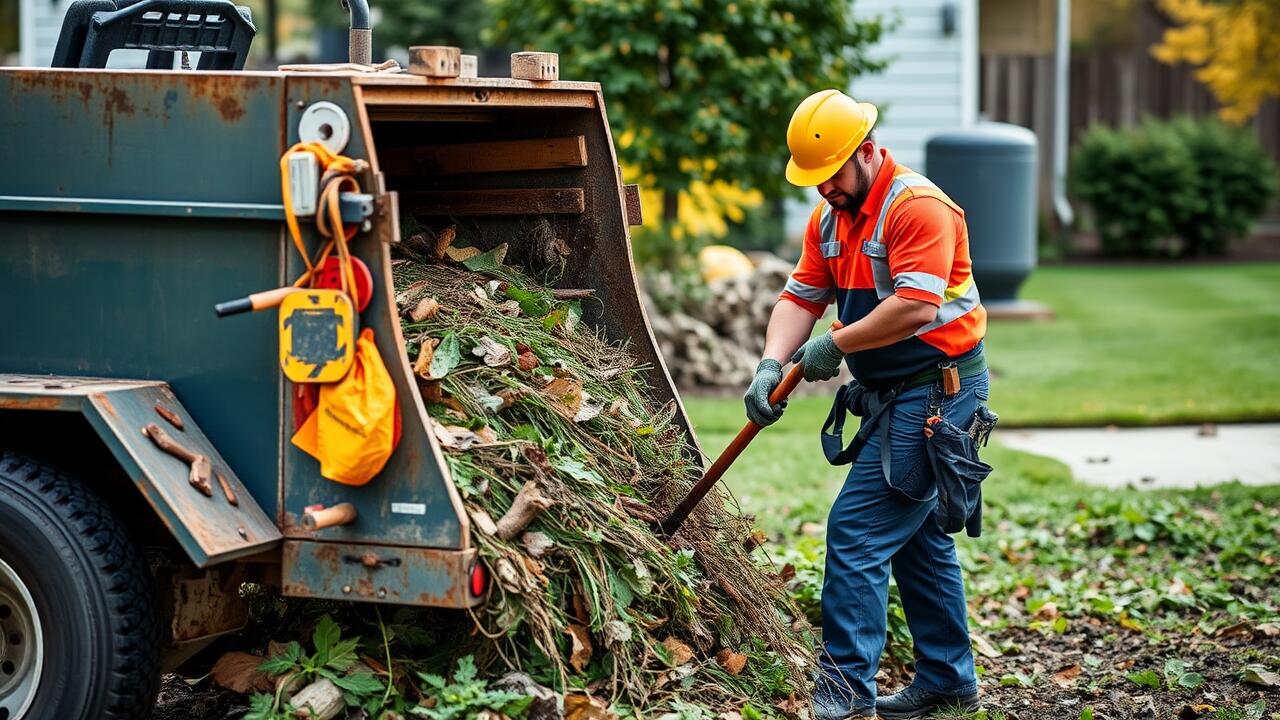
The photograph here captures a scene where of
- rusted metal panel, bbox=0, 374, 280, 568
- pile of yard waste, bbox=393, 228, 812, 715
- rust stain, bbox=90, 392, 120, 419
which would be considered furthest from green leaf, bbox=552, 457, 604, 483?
rust stain, bbox=90, 392, 120, 419

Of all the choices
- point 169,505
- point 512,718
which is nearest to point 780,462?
point 512,718

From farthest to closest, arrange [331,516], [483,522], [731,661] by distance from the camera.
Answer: [731,661] < [483,522] < [331,516]

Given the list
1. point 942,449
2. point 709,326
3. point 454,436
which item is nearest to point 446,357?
point 454,436

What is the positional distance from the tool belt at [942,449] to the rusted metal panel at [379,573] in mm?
1405

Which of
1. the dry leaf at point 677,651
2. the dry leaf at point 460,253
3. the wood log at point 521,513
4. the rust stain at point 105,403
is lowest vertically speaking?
the dry leaf at point 677,651

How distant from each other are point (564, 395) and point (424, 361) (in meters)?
0.51

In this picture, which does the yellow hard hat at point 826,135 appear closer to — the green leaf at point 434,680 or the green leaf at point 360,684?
the green leaf at point 434,680

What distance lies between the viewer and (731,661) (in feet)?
13.3

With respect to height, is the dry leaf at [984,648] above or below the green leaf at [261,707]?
below

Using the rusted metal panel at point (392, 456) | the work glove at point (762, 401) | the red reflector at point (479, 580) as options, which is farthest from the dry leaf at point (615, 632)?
the work glove at point (762, 401)

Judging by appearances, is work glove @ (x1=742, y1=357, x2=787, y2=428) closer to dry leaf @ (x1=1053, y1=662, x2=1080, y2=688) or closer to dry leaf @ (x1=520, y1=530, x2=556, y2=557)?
dry leaf @ (x1=520, y1=530, x2=556, y2=557)

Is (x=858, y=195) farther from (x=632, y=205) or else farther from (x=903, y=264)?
(x=632, y=205)

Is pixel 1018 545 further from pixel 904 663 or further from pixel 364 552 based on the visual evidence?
pixel 364 552

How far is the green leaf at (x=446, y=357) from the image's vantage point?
3.82 metres
